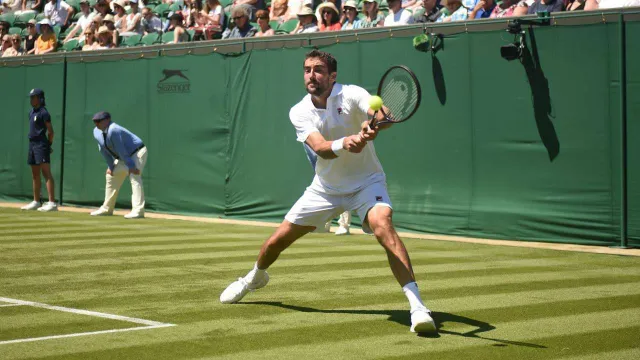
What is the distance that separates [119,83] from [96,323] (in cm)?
1297

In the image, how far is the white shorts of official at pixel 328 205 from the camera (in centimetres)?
740

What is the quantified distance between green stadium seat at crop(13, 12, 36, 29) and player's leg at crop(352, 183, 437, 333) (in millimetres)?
20629

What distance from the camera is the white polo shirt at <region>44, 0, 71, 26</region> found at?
25.0m

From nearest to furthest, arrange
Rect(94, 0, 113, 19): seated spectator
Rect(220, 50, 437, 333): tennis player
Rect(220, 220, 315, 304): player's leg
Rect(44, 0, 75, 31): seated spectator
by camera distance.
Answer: Rect(220, 50, 437, 333): tennis player, Rect(220, 220, 315, 304): player's leg, Rect(94, 0, 113, 19): seated spectator, Rect(44, 0, 75, 31): seated spectator

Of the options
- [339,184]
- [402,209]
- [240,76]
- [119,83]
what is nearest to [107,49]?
[119,83]

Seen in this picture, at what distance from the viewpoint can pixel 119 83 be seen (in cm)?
1967

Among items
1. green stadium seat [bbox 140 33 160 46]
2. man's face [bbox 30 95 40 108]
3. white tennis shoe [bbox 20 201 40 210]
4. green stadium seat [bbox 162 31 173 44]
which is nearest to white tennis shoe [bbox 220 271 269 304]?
man's face [bbox 30 95 40 108]

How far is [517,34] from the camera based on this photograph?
1391 centimetres

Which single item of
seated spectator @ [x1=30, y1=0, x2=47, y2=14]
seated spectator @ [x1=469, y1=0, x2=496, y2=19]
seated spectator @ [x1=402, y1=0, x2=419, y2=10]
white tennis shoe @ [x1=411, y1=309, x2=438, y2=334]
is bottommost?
white tennis shoe @ [x1=411, y1=309, x2=438, y2=334]

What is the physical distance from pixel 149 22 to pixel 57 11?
4360 mm

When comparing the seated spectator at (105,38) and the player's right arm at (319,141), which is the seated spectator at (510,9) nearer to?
the player's right arm at (319,141)

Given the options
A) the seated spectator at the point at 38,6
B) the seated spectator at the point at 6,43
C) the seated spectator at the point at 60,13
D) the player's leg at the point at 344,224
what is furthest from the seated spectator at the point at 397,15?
the seated spectator at the point at 38,6

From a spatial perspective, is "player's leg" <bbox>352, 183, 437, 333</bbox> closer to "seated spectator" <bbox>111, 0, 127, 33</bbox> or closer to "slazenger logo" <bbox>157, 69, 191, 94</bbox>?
"slazenger logo" <bbox>157, 69, 191, 94</bbox>

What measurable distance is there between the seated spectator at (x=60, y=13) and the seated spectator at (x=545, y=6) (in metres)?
14.0
